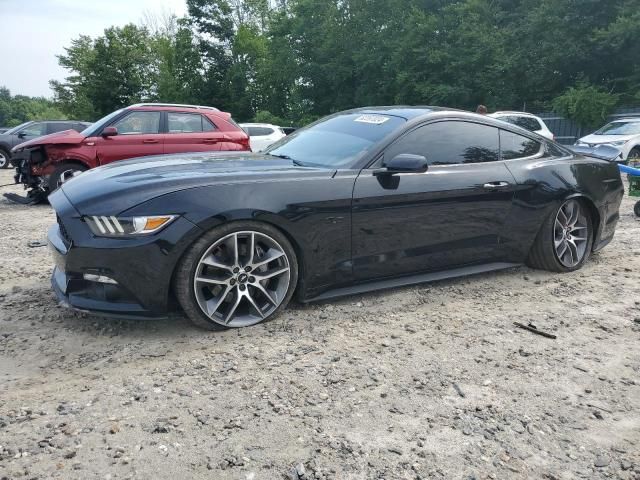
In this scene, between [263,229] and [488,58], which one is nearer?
[263,229]

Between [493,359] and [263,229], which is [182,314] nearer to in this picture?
[263,229]

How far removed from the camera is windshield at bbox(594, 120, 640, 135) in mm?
14141

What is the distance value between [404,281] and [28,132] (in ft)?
55.0

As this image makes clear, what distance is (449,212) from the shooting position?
12.5 feet

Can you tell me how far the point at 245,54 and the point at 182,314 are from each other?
142 ft

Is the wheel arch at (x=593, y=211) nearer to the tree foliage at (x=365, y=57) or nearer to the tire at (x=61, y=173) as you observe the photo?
the tire at (x=61, y=173)

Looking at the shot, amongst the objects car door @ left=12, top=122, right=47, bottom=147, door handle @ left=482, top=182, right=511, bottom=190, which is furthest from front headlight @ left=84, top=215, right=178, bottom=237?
car door @ left=12, top=122, right=47, bottom=147

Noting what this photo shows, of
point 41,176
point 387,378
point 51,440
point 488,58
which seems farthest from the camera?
point 488,58

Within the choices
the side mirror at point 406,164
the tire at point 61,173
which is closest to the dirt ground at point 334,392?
the side mirror at point 406,164

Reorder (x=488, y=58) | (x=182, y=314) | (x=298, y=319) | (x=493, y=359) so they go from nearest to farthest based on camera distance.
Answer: (x=493, y=359) < (x=182, y=314) < (x=298, y=319) < (x=488, y=58)

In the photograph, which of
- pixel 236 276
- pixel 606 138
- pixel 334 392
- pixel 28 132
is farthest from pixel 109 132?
pixel 606 138

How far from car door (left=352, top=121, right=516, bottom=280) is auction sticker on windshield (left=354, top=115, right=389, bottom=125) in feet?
0.92

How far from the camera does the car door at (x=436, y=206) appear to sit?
3500 millimetres

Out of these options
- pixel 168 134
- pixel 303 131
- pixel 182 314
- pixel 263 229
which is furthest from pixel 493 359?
pixel 168 134
